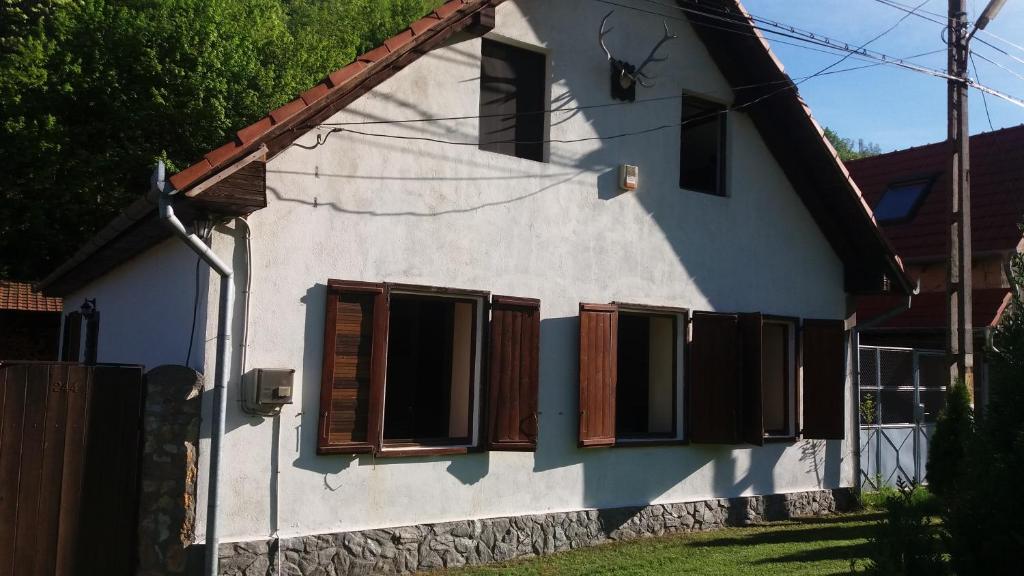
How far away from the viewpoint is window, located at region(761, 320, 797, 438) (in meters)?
11.2

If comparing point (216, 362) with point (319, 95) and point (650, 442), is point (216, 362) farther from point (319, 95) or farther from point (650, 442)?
point (650, 442)

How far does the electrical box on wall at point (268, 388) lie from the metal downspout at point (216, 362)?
237 millimetres

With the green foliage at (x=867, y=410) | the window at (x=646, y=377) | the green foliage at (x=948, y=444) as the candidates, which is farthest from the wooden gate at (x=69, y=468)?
the green foliage at (x=867, y=410)

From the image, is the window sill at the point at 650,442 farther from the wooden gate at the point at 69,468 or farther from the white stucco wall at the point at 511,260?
the wooden gate at the point at 69,468

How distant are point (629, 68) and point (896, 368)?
23.5ft

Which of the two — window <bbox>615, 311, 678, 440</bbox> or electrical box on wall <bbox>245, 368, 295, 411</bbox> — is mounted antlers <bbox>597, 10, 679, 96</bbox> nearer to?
window <bbox>615, 311, 678, 440</bbox>

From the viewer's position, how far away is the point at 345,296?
7469mm

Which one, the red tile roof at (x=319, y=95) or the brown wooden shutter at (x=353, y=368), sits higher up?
the red tile roof at (x=319, y=95)

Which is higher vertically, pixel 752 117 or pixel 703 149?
pixel 752 117

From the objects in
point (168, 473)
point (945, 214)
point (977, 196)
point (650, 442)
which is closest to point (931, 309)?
point (945, 214)

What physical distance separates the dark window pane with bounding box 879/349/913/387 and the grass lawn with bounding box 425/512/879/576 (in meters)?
3.93

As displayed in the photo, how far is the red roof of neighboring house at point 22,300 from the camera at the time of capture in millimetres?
17766

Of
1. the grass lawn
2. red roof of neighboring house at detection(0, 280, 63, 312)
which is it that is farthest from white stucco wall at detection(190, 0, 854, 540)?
red roof of neighboring house at detection(0, 280, 63, 312)

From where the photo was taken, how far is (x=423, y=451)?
7.83m
